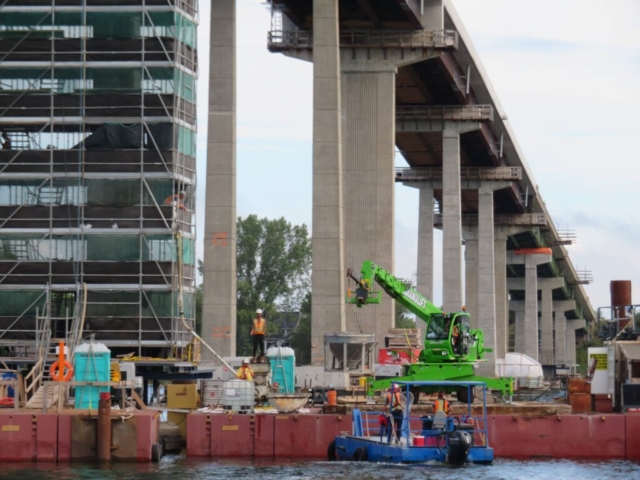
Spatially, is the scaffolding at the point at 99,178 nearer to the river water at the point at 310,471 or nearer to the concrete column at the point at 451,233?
the river water at the point at 310,471

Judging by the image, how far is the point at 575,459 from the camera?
51156mm

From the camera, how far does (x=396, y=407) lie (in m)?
49.7

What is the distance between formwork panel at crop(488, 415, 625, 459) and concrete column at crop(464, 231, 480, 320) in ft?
315

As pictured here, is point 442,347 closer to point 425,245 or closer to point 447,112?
point 447,112

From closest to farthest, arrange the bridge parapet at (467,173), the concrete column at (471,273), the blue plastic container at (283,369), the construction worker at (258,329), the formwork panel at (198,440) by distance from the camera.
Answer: the formwork panel at (198,440), the construction worker at (258,329), the blue plastic container at (283,369), the bridge parapet at (467,173), the concrete column at (471,273)

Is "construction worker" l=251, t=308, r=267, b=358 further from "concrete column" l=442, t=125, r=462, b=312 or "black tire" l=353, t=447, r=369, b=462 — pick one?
"concrete column" l=442, t=125, r=462, b=312

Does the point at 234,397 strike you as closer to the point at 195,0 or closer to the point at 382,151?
the point at 195,0

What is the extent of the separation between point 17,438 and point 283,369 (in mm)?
14107

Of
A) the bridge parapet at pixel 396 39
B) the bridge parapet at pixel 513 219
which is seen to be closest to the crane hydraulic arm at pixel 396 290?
the bridge parapet at pixel 396 39

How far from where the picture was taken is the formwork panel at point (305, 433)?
50656 mm

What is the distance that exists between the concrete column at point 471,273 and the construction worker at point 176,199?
81872 millimetres

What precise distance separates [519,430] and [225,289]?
2179cm

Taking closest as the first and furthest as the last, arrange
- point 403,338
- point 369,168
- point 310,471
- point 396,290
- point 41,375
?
point 310,471, point 41,375, point 396,290, point 403,338, point 369,168

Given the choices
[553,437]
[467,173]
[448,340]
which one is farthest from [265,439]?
[467,173]
